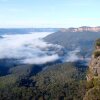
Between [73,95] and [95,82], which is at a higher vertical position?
[95,82]

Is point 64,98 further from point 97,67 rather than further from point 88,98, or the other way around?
point 88,98

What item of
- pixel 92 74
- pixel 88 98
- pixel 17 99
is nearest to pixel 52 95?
pixel 17 99

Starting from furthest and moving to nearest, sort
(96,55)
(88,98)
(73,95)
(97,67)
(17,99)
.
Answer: (17,99) → (73,95) → (96,55) → (97,67) → (88,98)

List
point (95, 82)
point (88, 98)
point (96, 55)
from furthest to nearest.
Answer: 1. point (96, 55)
2. point (95, 82)
3. point (88, 98)

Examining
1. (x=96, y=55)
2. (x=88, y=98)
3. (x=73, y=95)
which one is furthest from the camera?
(x=73, y=95)

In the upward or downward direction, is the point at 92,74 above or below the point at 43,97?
above

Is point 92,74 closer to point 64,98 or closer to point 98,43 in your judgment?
point 98,43

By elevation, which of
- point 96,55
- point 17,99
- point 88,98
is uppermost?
point 96,55

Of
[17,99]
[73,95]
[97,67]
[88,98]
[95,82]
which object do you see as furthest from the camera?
[17,99]

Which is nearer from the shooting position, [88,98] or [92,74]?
[88,98]

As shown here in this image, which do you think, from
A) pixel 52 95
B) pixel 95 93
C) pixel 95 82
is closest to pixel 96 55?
pixel 95 82
